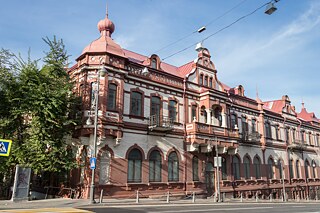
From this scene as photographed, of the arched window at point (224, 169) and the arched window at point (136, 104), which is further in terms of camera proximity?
the arched window at point (224, 169)

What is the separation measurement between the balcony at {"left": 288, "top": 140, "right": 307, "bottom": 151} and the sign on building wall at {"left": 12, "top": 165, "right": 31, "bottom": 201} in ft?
112

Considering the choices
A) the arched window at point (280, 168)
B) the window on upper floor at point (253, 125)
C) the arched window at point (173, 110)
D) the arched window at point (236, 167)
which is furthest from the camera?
the arched window at point (280, 168)

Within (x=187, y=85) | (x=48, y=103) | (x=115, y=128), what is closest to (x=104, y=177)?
(x=115, y=128)

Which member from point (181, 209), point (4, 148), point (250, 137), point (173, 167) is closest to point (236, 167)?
point (250, 137)

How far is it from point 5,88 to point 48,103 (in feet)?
10.6

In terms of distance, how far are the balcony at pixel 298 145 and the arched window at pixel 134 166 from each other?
26038mm

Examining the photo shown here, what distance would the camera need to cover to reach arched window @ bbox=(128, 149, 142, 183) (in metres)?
20.6

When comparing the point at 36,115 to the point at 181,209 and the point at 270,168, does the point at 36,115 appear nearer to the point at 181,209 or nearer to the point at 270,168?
the point at 181,209

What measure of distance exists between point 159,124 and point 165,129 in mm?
663

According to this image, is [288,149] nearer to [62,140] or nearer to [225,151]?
[225,151]

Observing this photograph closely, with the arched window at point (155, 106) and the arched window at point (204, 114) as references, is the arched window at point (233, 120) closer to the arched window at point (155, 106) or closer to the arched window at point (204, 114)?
the arched window at point (204, 114)

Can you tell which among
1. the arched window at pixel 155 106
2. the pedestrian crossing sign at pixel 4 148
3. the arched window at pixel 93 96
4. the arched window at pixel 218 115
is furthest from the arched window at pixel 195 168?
the pedestrian crossing sign at pixel 4 148

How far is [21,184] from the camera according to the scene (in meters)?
16.5

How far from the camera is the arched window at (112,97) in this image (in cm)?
2045
